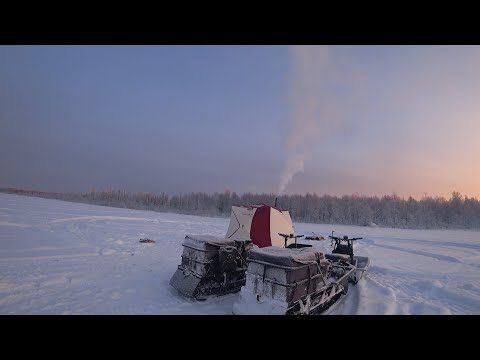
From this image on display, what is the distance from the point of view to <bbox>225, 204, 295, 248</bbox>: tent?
977 cm

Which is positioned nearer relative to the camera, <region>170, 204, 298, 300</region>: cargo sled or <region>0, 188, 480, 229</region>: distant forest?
<region>170, 204, 298, 300</region>: cargo sled

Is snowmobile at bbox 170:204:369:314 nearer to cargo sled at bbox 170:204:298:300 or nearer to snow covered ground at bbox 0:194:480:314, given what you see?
cargo sled at bbox 170:204:298:300

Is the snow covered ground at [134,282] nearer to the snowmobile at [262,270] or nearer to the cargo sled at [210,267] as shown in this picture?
the cargo sled at [210,267]

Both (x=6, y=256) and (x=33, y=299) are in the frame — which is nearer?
(x=33, y=299)

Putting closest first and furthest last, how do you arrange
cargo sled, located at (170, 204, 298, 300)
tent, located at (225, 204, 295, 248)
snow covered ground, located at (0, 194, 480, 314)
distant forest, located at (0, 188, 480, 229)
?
snow covered ground, located at (0, 194, 480, 314), cargo sled, located at (170, 204, 298, 300), tent, located at (225, 204, 295, 248), distant forest, located at (0, 188, 480, 229)

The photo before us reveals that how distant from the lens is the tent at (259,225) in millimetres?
9773

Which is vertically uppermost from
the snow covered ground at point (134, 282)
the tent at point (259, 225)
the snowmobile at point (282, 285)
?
the tent at point (259, 225)

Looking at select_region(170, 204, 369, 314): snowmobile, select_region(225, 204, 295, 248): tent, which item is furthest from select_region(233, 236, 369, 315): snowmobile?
select_region(225, 204, 295, 248): tent

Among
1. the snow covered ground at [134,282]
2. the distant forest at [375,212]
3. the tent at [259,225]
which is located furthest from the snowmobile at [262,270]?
the distant forest at [375,212]
